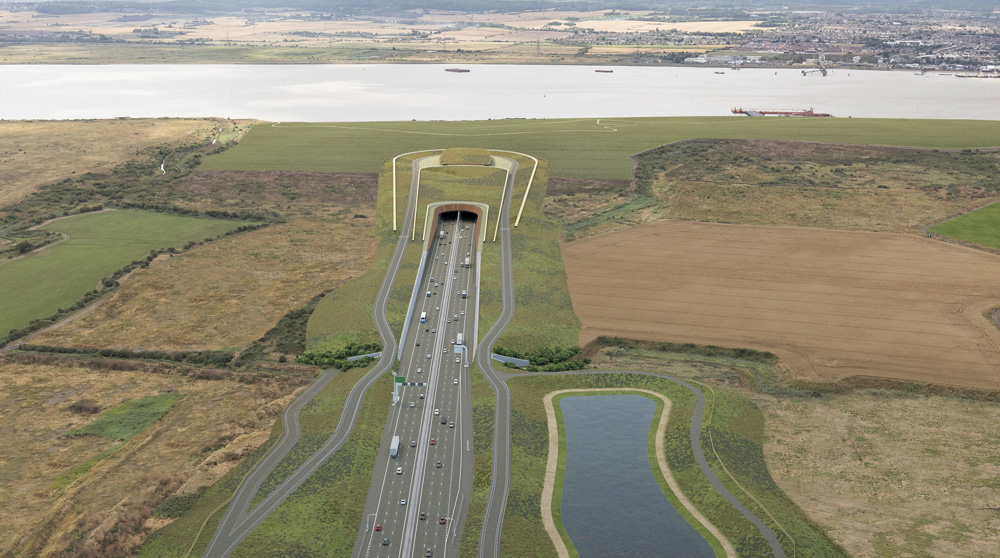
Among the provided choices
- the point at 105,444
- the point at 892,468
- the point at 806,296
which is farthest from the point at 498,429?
the point at 806,296

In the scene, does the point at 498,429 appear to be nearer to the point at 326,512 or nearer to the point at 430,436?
the point at 430,436

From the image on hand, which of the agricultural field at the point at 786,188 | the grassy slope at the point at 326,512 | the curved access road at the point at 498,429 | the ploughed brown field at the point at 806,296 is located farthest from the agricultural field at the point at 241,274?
the ploughed brown field at the point at 806,296

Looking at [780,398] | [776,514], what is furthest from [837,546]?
[780,398]

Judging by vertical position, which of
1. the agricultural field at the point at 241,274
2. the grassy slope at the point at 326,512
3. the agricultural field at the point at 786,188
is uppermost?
the agricultural field at the point at 786,188

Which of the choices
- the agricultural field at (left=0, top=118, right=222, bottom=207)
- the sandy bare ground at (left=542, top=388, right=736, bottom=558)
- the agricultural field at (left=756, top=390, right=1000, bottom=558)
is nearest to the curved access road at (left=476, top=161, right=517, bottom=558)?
the sandy bare ground at (left=542, top=388, right=736, bottom=558)

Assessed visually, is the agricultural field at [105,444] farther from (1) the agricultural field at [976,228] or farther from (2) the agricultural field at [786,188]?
(1) the agricultural field at [976,228]

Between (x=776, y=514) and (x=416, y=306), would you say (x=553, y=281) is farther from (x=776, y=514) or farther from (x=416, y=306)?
(x=776, y=514)
